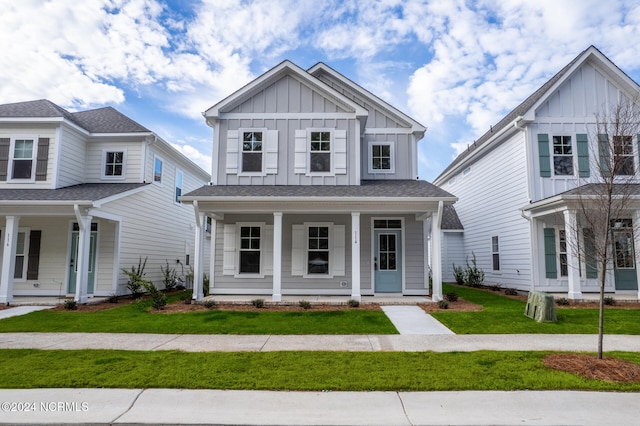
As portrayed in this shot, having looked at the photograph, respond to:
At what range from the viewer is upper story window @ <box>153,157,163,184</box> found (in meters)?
15.8

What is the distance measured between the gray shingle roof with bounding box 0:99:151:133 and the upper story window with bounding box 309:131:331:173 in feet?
21.1

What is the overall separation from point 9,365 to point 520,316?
10.2 meters

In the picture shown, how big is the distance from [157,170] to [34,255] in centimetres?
525

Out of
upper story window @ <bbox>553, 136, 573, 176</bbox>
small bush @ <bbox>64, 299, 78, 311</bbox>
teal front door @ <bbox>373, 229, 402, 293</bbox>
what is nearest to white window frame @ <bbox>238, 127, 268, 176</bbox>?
teal front door @ <bbox>373, 229, 402, 293</bbox>

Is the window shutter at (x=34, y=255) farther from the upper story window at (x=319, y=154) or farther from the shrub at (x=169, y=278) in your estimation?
the upper story window at (x=319, y=154)

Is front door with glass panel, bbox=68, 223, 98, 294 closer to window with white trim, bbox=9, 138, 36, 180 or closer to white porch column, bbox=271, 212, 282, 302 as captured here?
window with white trim, bbox=9, 138, 36, 180

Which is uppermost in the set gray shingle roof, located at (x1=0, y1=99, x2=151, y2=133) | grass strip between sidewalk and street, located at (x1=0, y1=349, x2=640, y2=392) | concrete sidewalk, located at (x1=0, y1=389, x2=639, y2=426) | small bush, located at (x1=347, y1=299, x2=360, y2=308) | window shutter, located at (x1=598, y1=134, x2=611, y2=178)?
gray shingle roof, located at (x1=0, y1=99, x2=151, y2=133)

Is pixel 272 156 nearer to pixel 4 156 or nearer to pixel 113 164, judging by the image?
pixel 113 164

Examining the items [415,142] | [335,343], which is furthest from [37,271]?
[415,142]

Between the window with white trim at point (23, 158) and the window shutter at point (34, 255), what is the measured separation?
204 centimetres

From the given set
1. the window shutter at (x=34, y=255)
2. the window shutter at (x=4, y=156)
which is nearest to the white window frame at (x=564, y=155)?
the window shutter at (x=34, y=255)

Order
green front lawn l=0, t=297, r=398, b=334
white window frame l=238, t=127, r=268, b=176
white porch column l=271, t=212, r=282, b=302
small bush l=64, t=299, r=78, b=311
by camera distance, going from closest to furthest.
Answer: green front lawn l=0, t=297, r=398, b=334 → small bush l=64, t=299, r=78, b=311 → white porch column l=271, t=212, r=282, b=302 → white window frame l=238, t=127, r=268, b=176

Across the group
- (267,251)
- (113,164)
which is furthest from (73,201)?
(267,251)

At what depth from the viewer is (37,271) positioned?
1350 cm
